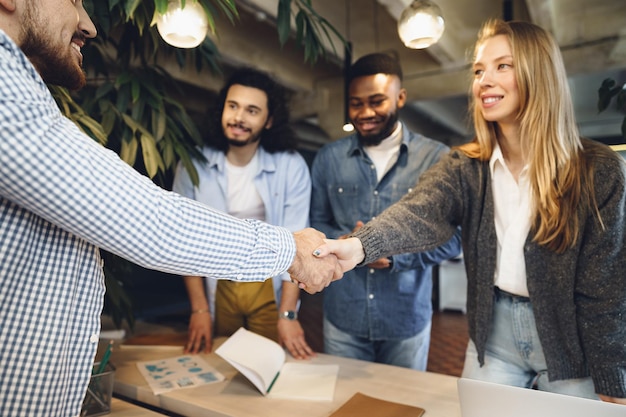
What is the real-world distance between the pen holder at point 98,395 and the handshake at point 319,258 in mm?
576

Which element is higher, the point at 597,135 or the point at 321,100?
the point at 321,100

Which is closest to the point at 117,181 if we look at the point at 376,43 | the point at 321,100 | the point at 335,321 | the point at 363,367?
the point at 363,367

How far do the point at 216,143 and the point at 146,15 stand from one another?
0.71m

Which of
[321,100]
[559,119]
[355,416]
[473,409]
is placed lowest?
[355,416]

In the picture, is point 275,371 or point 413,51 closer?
point 275,371

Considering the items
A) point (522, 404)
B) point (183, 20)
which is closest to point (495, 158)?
point (522, 404)

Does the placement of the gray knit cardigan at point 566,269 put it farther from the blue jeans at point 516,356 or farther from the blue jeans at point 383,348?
the blue jeans at point 383,348

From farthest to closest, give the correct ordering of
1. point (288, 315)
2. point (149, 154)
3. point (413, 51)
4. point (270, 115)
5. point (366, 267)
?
point (413, 51) → point (270, 115) → point (366, 267) → point (288, 315) → point (149, 154)

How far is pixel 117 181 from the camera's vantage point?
2.68 ft

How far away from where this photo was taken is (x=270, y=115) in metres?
2.29

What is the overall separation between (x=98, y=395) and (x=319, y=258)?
71 centimetres

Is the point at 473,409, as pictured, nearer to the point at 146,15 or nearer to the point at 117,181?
the point at 117,181

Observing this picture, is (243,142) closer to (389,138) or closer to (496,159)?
(389,138)

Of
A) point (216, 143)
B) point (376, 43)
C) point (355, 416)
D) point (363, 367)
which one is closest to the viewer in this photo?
point (355, 416)
